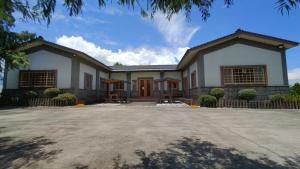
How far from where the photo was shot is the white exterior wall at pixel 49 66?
1664 cm

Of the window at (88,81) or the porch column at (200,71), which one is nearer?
the porch column at (200,71)

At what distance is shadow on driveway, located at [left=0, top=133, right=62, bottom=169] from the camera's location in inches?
145

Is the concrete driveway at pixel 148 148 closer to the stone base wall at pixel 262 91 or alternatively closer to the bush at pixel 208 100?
the bush at pixel 208 100

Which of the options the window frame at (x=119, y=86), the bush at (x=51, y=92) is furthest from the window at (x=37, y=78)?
the window frame at (x=119, y=86)

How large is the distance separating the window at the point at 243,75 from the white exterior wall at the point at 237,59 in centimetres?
33

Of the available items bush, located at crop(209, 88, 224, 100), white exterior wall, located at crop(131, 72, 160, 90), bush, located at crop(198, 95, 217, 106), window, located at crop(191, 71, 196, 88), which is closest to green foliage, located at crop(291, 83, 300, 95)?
bush, located at crop(209, 88, 224, 100)

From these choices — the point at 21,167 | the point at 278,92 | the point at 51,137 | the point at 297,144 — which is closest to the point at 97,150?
the point at 21,167

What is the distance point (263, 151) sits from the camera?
433 cm

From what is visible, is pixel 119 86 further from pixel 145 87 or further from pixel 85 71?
pixel 85 71

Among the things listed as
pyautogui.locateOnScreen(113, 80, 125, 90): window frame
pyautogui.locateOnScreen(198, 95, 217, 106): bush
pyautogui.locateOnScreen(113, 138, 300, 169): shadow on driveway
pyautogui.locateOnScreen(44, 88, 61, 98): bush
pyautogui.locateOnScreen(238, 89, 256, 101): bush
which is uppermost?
pyautogui.locateOnScreen(113, 80, 125, 90): window frame

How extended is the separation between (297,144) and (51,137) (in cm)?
594

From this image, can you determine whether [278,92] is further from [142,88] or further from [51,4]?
[51,4]

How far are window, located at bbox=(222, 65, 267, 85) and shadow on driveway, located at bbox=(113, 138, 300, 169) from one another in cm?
1177

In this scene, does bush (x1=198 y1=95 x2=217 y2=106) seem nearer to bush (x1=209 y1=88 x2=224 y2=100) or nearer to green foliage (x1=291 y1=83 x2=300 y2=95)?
bush (x1=209 y1=88 x2=224 y2=100)
